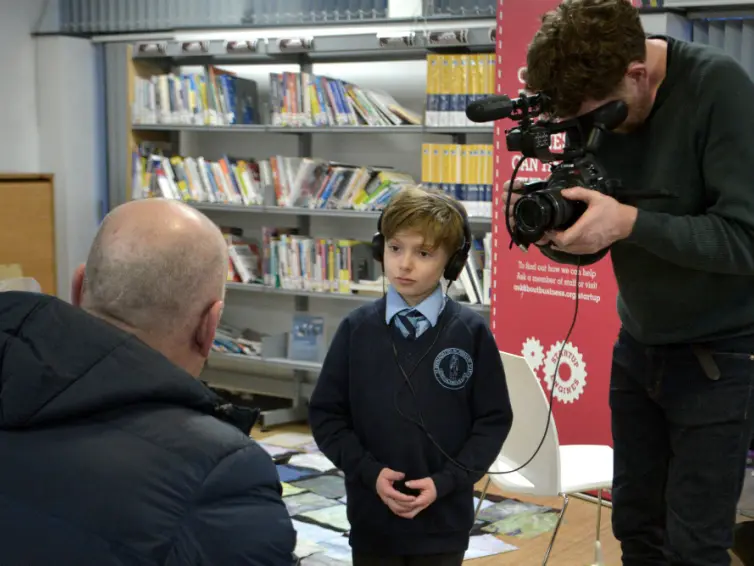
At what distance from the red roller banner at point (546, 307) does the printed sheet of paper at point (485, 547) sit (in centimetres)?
74

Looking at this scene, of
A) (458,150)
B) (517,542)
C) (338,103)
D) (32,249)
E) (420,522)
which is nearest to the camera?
(420,522)

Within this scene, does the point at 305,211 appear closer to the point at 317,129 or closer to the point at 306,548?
the point at 317,129

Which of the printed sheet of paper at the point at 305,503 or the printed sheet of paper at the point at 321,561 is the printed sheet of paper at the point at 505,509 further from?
the printed sheet of paper at the point at 321,561

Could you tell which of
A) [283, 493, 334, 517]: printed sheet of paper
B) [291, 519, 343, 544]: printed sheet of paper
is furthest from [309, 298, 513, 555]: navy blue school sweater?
[283, 493, 334, 517]: printed sheet of paper

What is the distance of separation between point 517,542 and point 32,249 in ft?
6.84

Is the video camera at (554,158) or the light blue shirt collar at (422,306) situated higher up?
the video camera at (554,158)

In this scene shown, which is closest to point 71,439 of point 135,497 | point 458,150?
point 135,497

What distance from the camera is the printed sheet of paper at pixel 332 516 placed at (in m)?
3.79

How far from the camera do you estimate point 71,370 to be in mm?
1100

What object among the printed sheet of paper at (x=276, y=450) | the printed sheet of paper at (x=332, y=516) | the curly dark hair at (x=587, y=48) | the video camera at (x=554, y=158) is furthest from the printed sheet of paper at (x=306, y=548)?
the curly dark hair at (x=587, y=48)

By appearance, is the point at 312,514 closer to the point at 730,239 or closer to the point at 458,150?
the point at 458,150

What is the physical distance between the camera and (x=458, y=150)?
4.70 metres

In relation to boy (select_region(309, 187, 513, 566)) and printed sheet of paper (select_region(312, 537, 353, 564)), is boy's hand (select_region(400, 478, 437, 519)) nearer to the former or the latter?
boy (select_region(309, 187, 513, 566))

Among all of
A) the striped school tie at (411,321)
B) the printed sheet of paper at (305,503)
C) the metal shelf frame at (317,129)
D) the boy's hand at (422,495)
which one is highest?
the metal shelf frame at (317,129)
